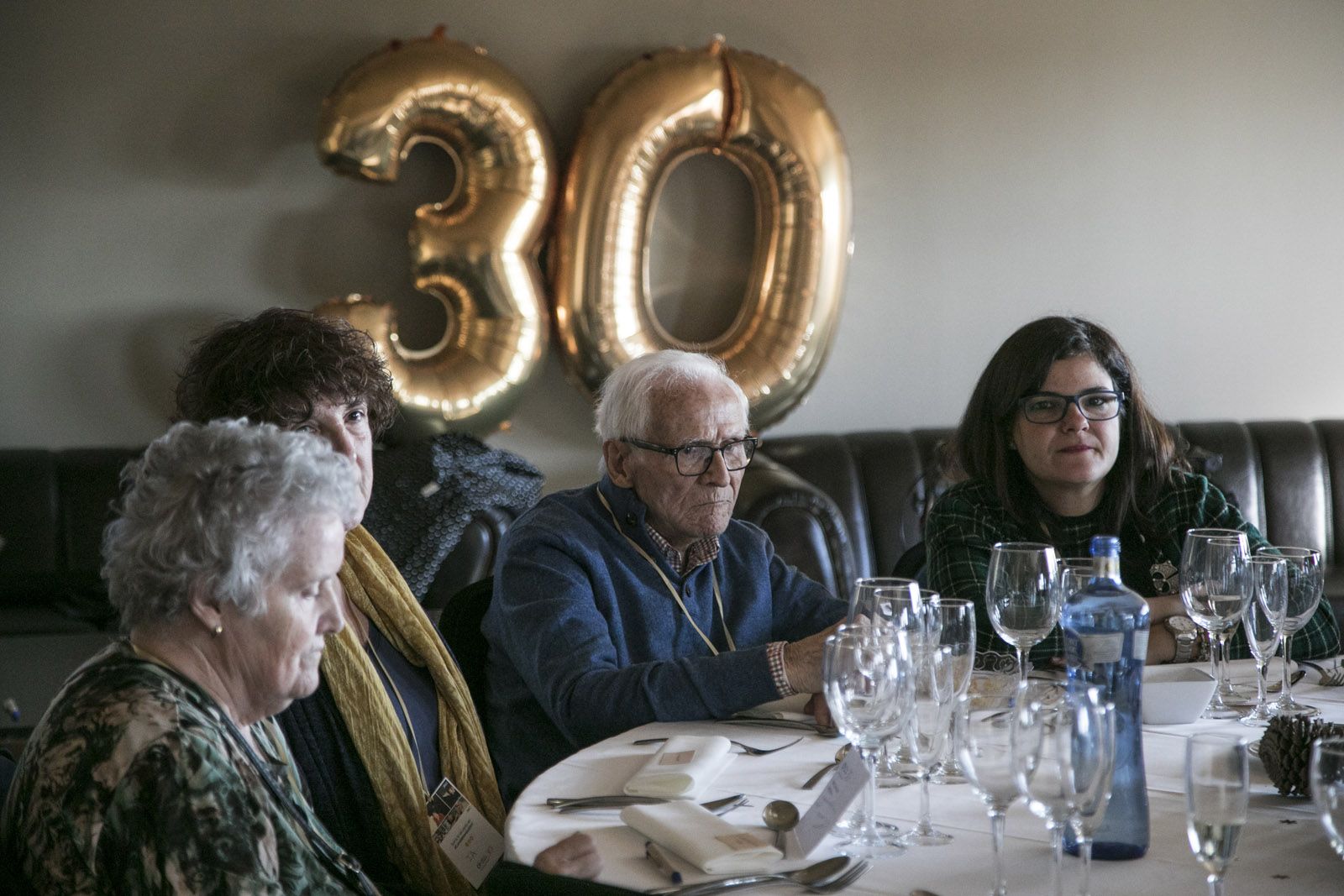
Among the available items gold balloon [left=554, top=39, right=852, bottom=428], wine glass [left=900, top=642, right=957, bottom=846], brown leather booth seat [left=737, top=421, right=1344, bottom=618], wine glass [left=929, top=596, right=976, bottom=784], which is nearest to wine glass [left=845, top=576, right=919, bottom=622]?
wine glass [left=929, top=596, right=976, bottom=784]

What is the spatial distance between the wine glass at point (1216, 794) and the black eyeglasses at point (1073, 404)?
50.7 inches

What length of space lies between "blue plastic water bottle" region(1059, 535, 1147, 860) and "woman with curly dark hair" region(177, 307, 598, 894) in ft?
2.79

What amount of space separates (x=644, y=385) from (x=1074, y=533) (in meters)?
0.80

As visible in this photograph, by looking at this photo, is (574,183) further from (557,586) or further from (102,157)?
(557,586)

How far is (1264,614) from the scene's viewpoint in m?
1.67

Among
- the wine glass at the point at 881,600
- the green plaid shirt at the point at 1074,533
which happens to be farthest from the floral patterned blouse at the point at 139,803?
the green plaid shirt at the point at 1074,533

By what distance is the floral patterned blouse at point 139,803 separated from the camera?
1.07m

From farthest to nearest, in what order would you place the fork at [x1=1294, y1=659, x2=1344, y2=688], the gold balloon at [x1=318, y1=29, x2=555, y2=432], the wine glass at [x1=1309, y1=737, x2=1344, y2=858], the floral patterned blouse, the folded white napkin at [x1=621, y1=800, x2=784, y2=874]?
the gold balloon at [x1=318, y1=29, x2=555, y2=432], the fork at [x1=1294, y1=659, x2=1344, y2=688], the folded white napkin at [x1=621, y1=800, x2=784, y2=874], the floral patterned blouse, the wine glass at [x1=1309, y1=737, x2=1344, y2=858]

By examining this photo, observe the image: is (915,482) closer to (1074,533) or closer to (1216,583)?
(1074,533)

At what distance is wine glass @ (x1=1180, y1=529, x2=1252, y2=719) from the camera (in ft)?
5.56

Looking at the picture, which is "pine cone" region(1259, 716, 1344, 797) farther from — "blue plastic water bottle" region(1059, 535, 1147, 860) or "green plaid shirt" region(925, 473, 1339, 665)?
"green plaid shirt" region(925, 473, 1339, 665)

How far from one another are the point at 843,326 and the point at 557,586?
2900 millimetres

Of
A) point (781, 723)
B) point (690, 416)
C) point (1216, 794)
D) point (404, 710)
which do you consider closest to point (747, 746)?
point (781, 723)

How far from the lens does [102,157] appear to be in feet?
13.3
